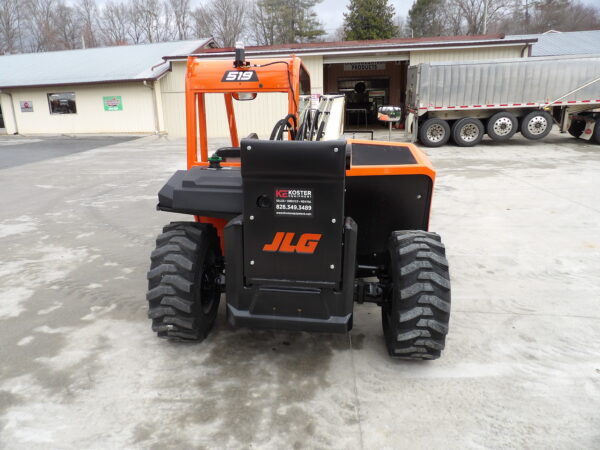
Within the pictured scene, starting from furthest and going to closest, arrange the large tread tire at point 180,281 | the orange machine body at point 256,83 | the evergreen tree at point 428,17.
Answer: the evergreen tree at point 428,17, the orange machine body at point 256,83, the large tread tire at point 180,281

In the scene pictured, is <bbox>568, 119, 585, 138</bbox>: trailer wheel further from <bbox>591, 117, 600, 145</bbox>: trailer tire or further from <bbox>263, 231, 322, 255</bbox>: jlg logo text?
<bbox>263, 231, 322, 255</bbox>: jlg logo text

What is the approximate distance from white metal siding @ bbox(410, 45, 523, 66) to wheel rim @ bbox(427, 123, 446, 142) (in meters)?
5.00

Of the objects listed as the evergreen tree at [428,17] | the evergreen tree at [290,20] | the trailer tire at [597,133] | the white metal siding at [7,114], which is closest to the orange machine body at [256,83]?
the trailer tire at [597,133]

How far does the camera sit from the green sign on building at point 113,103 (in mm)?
21386

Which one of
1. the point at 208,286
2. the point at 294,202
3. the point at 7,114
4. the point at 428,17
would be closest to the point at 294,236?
the point at 294,202

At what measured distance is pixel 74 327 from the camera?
3580 mm

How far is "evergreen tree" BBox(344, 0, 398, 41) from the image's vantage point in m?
35.7

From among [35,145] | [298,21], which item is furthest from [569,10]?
[35,145]

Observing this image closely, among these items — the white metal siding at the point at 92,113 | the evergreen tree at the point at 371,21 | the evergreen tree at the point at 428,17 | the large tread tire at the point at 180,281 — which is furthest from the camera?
the evergreen tree at the point at 428,17

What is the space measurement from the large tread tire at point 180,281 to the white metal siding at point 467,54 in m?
17.5

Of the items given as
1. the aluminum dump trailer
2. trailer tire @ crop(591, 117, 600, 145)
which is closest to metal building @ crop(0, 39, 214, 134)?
the aluminum dump trailer

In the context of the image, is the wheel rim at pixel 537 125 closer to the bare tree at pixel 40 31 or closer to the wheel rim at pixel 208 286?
the wheel rim at pixel 208 286

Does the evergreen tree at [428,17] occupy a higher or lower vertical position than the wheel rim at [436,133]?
higher

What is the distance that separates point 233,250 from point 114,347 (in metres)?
1.29
